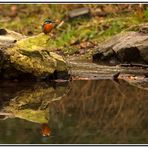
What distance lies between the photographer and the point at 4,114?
21.5ft

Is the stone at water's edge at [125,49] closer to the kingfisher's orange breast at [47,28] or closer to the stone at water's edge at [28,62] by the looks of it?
the kingfisher's orange breast at [47,28]

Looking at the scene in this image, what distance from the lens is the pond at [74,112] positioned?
555 centimetres

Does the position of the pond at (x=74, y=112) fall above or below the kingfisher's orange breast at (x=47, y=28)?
below

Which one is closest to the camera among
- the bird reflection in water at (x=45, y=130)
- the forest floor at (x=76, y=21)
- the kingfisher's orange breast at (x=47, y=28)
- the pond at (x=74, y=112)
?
the pond at (x=74, y=112)

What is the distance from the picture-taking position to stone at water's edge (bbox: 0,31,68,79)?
8719mm

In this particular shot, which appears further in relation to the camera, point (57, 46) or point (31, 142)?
point (57, 46)

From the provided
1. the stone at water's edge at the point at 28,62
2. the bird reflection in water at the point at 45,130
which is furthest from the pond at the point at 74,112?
the stone at water's edge at the point at 28,62

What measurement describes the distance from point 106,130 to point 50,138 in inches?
26.8

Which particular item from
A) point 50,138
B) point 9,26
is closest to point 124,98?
point 50,138

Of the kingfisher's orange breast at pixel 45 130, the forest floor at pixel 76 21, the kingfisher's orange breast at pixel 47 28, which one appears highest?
the kingfisher's orange breast at pixel 47 28

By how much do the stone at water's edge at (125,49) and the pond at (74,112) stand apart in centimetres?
116

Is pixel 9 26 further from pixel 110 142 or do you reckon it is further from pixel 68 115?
pixel 110 142

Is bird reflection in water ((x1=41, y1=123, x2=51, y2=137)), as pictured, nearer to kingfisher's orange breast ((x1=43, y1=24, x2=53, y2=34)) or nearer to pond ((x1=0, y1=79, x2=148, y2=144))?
pond ((x1=0, y1=79, x2=148, y2=144))

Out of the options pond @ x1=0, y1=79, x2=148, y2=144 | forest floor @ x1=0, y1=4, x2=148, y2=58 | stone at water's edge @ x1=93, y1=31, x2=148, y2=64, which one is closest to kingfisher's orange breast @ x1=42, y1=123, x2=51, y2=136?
pond @ x1=0, y1=79, x2=148, y2=144
